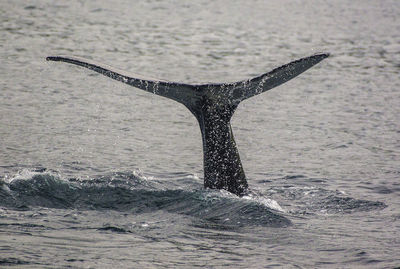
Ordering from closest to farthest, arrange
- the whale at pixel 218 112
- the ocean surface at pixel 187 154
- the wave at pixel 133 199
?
1. the ocean surface at pixel 187 154
2. the wave at pixel 133 199
3. the whale at pixel 218 112

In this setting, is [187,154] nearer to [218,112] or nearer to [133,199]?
[133,199]

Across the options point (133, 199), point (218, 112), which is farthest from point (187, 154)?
point (218, 112)

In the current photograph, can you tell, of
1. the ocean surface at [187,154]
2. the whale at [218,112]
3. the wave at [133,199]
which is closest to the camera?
the ocean surface at [187,154]

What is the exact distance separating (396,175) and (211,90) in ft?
10.8

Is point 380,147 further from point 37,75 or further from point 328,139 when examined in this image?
point 37,75

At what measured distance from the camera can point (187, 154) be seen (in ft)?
37.3

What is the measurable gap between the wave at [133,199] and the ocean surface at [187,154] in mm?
22

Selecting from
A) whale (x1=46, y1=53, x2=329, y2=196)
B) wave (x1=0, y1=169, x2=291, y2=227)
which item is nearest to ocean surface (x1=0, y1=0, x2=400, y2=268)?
wave (x1=0, y1=169, x2=291, y2=227)

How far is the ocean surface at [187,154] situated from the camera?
7.15 metres

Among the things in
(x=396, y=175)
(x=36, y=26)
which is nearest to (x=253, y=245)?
(x=396, y=175)

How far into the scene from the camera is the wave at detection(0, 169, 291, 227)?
8070mm

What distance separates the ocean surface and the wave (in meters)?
0.02

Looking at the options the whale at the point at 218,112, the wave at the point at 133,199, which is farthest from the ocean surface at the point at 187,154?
the whale at the point at 218,112

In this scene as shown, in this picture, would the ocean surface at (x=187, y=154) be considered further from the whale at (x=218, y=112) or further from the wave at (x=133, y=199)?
the whale at (x=218, y=112)
